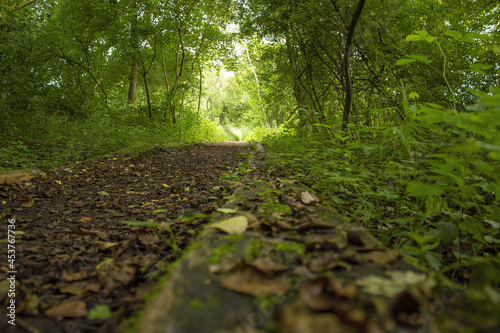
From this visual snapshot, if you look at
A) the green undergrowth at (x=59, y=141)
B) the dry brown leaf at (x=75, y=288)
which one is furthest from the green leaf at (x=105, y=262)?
the green undergrowth at (x=59, y=141)

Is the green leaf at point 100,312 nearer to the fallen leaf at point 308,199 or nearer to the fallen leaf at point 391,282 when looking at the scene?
the fallen leaf at point 391,282

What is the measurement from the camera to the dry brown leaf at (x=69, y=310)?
0.98 m

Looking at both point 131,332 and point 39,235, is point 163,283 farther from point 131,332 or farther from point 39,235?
point 39,235

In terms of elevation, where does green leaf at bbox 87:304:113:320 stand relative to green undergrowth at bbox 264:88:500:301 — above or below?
below

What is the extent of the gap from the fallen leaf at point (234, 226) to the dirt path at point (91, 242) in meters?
0.36

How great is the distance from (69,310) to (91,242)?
2.58 ft

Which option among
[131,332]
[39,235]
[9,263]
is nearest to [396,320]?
[131,332]

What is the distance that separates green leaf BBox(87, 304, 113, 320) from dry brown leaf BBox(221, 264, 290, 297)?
521 millimetres

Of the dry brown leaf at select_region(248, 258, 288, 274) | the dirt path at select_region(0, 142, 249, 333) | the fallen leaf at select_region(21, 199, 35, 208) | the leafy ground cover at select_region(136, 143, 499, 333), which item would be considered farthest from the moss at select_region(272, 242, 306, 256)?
the fallen leaf at select_region(21, 199, 35, 208)

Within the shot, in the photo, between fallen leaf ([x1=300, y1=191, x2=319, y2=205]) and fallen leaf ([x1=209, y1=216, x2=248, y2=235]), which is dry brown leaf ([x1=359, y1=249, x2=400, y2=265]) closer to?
fallen leaf ([x1=209, y1=216, x2=248, y2=235])

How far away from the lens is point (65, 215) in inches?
91.8

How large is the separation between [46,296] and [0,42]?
26.2 feet

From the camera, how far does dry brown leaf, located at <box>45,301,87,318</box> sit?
0.98m

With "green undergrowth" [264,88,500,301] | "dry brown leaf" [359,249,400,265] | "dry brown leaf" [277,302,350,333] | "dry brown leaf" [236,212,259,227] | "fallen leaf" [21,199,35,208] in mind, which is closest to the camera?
"dry brown leaf" [277,302,350,333]
